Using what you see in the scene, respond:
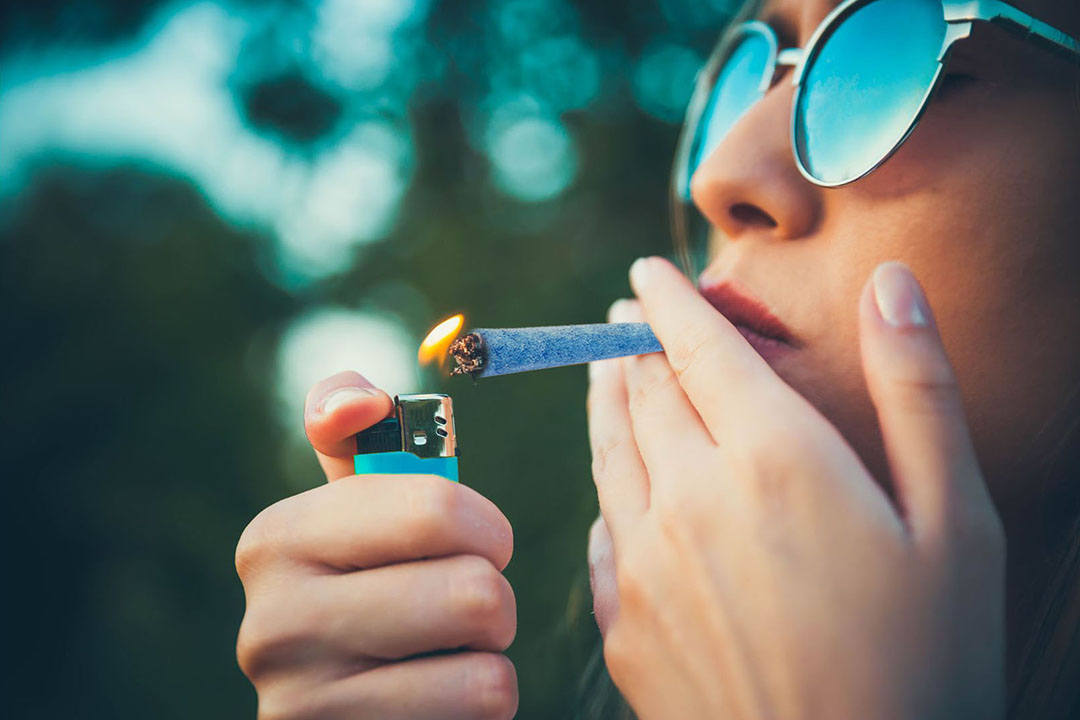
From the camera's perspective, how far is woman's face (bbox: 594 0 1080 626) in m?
1.40

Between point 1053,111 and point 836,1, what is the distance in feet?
2.13

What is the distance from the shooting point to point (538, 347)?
1.27 m

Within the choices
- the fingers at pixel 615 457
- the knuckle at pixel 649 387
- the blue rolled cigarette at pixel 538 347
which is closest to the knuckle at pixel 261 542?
the blue rolled cigarette at pixel 538 347

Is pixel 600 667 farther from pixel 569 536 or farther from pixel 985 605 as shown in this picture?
pixel 569 536

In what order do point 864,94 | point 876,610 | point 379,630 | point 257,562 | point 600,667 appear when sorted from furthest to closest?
point 600,667, point 864,94, point 257,562, point 379,630, point 876,610

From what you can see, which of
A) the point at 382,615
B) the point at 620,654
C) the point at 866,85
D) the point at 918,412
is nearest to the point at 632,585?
the point at 620,654

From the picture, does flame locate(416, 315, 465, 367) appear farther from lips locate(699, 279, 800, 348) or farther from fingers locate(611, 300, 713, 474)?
lips locate(699, 279, 800, 348)

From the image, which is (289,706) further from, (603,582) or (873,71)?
(873,71)

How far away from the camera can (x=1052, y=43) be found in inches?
54.9

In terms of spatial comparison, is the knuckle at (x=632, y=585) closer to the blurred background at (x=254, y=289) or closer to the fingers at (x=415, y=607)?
the fingers at (x=415, y=607)

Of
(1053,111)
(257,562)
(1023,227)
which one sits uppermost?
(1053,111)

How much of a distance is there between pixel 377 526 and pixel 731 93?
2.01 m

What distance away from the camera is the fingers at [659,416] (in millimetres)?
1345

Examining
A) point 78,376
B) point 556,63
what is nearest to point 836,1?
point 556,63
